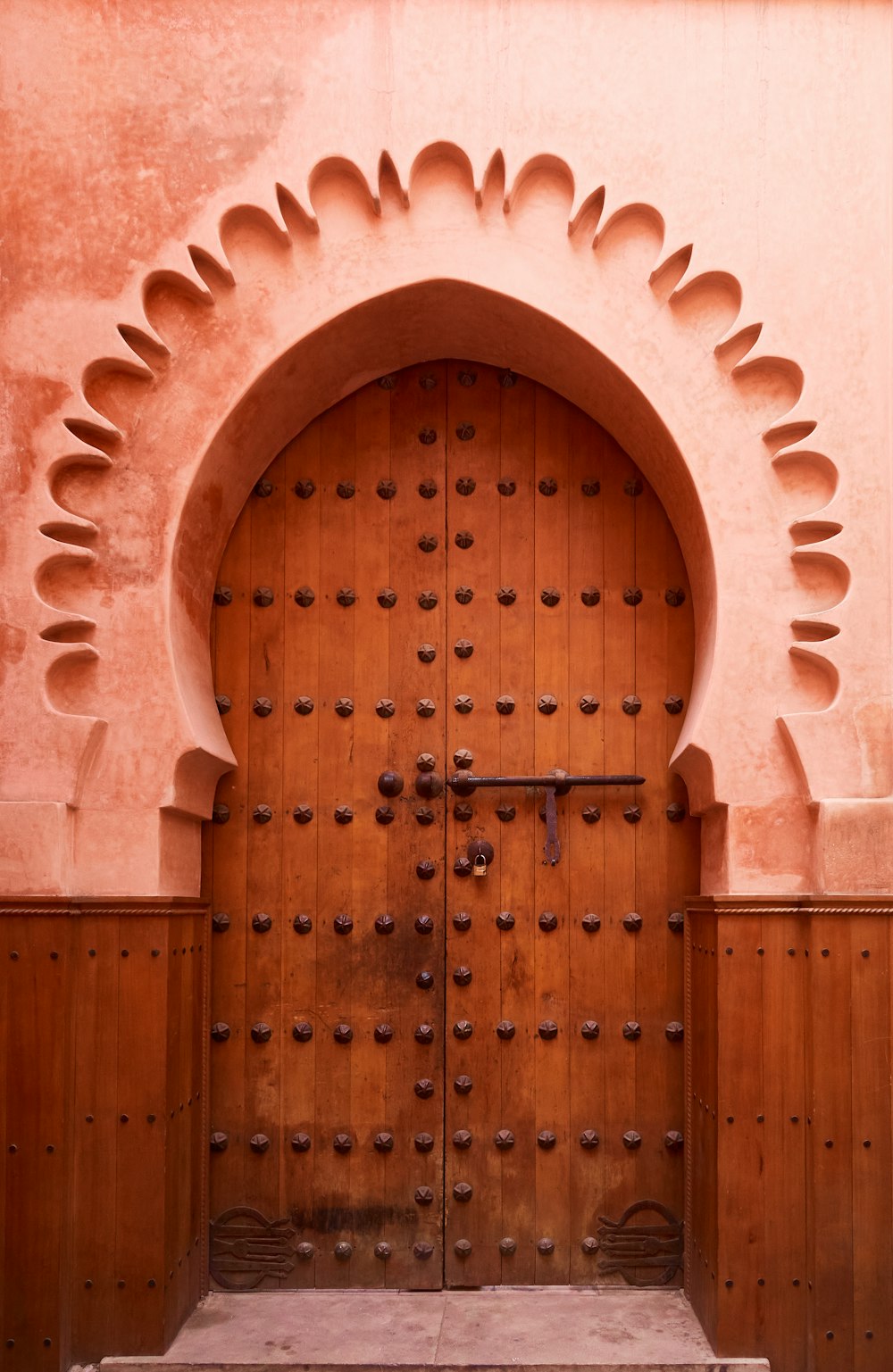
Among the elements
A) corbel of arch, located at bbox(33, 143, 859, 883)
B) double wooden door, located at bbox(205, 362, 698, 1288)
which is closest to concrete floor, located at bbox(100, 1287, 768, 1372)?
double wooden door, located at bbox(205, 362, 698, 1288)

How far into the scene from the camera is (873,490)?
390 cm

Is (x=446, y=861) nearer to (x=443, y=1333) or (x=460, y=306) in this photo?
(x=443, y=1333)

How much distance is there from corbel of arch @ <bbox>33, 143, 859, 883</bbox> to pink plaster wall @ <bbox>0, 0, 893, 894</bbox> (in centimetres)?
1

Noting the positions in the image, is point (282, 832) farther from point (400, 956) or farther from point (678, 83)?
point (678, 83)

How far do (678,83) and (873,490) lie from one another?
4.80 ft

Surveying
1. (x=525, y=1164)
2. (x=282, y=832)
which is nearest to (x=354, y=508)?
(x=282, y=832)

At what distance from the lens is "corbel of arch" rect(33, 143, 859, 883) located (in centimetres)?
387

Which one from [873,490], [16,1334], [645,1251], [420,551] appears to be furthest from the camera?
[420,551]

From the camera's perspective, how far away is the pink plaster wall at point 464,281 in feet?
12.7

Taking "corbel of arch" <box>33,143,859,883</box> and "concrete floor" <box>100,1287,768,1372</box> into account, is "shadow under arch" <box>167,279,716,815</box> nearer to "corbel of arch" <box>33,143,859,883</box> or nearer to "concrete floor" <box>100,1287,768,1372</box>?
"corbel of arch" <box>33,143,859,883</box>

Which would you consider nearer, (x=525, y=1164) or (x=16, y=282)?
(x=16, y=282)

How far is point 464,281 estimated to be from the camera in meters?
4.03

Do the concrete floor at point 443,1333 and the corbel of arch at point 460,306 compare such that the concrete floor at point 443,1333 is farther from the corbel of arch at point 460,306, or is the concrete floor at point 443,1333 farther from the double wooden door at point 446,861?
the corbel of arch at point 460,306

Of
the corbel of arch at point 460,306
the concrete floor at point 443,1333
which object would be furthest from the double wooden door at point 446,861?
the corbel of arch at point 460,306
